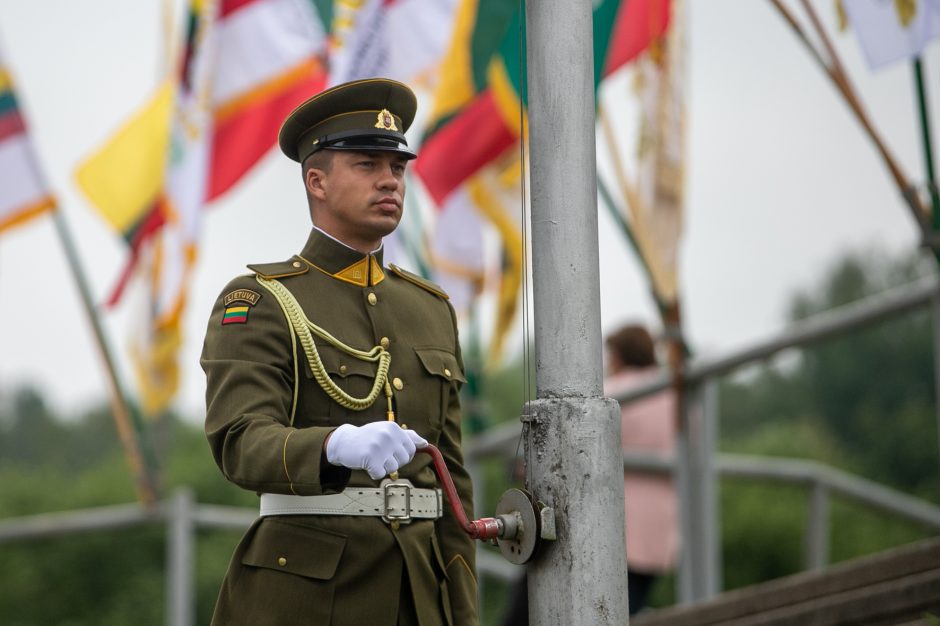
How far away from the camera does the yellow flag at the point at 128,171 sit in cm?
902

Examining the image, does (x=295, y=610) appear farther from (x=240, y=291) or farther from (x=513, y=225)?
(x=513, y=225)

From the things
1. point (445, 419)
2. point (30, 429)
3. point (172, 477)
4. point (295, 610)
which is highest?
point (30, 429)

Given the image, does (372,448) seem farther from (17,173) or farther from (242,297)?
(17,173)

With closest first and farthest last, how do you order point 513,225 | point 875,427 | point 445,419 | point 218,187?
point 445,419 < point 513,225 < point 218,187 < point 875,427

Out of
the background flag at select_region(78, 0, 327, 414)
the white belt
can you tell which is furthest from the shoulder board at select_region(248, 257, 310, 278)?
the background flag at select_region(78, 0, 327, 414)

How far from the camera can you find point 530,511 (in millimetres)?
2436

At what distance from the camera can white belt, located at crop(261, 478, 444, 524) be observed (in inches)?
105

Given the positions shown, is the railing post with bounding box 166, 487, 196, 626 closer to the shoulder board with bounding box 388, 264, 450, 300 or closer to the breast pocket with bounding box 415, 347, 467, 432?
the shoulder board with bounding box 388, 264, 450, 300

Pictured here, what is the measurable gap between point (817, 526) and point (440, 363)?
3.35 m

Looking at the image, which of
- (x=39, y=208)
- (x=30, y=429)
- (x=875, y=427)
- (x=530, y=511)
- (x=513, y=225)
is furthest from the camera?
(x=30, y=429)

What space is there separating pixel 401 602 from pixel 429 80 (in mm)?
5656

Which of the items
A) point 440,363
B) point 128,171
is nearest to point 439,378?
point 440,363

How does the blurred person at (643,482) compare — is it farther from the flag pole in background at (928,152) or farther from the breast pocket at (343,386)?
the breast pocket at (343,386)

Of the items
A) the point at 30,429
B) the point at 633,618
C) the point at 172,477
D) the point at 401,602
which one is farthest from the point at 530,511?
the point at 30,429
